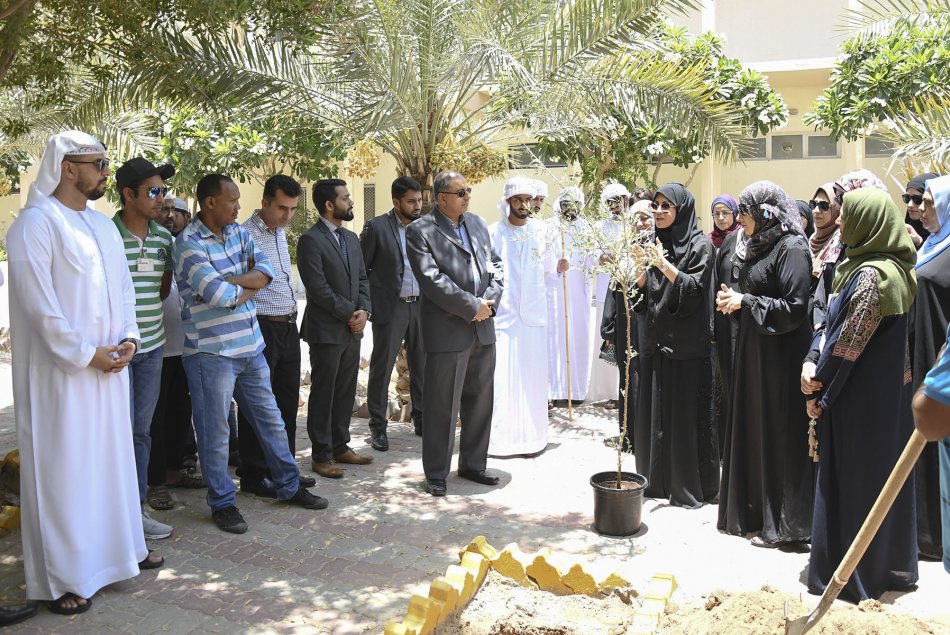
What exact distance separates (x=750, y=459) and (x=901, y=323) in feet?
4.30

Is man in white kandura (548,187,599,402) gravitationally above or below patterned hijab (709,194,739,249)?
below

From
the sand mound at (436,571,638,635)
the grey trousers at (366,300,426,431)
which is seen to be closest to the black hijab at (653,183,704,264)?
the grey trousers at (366,300,426,431)

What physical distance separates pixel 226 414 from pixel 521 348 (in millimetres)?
2697

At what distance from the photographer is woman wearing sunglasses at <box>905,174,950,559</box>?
472 cm

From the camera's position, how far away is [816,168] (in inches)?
714

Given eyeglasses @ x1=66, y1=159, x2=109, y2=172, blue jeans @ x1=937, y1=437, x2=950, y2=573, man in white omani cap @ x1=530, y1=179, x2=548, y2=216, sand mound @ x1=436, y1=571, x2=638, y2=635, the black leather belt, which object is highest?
eyeglasses @ x1=66, y1=159, x2=109, y2=172

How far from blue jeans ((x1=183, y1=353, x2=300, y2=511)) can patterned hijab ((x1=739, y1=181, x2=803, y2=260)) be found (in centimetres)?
309

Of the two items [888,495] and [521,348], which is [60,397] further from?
[521,348]

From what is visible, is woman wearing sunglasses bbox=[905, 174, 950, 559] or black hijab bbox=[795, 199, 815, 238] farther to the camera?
black hijab bbox=[795, 199, 815, 238]

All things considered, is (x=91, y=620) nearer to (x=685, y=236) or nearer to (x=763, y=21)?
(x=685, y=236)

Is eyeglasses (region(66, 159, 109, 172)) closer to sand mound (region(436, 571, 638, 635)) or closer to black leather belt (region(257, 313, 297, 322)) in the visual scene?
black leather belt (region(257, 313, 297, 322))

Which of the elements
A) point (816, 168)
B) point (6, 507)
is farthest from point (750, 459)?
point (816, 168)

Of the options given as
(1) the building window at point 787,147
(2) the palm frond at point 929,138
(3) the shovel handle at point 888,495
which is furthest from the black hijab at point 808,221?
(1) the building window at point 787,147

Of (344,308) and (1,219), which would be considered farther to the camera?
(1,219)
